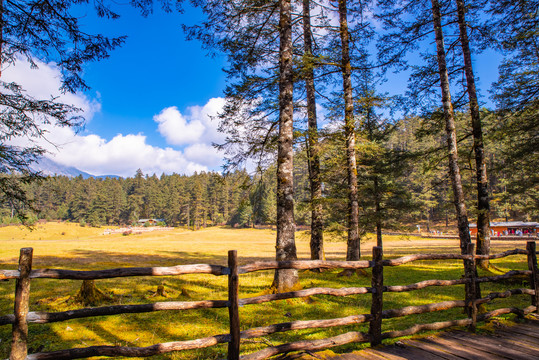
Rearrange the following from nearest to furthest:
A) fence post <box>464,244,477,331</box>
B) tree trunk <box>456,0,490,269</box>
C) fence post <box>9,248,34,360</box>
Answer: fence post <box>9,248,34,360</box> < fence post <box>464,244,477,331</box> < tree trunk <box>456,0,490,269</box>

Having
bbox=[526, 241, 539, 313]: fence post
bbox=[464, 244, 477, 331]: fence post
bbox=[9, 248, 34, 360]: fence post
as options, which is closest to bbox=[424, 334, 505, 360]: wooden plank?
bbox=[464, 244, 477, 331]: fence post

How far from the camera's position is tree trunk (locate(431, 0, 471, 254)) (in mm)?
10414

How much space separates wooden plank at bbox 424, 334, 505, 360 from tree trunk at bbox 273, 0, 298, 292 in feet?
15.1

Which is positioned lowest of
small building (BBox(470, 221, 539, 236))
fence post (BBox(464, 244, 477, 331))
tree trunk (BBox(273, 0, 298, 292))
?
small building (BBox(470, 221, 539, 236))

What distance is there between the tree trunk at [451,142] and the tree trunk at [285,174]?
6.35 m

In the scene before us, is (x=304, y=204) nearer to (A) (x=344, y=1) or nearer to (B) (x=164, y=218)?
(A) (x=344, y=1)

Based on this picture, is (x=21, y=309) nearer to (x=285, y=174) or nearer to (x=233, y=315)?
(x=233, y=315)

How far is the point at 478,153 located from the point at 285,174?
10.1m

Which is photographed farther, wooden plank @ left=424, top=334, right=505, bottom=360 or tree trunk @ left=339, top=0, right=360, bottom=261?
tree trunk @ left=339, top=0, right=360, bottom=261

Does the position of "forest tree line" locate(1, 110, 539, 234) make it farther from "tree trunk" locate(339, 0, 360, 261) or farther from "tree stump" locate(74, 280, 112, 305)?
"tree stump" locate(74, 280, 112, 305)

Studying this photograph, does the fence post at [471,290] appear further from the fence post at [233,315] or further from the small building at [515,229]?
the small building at [515,229]

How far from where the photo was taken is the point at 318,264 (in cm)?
472

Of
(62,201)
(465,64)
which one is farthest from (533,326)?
(62,201)

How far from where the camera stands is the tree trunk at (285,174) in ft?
29.3
